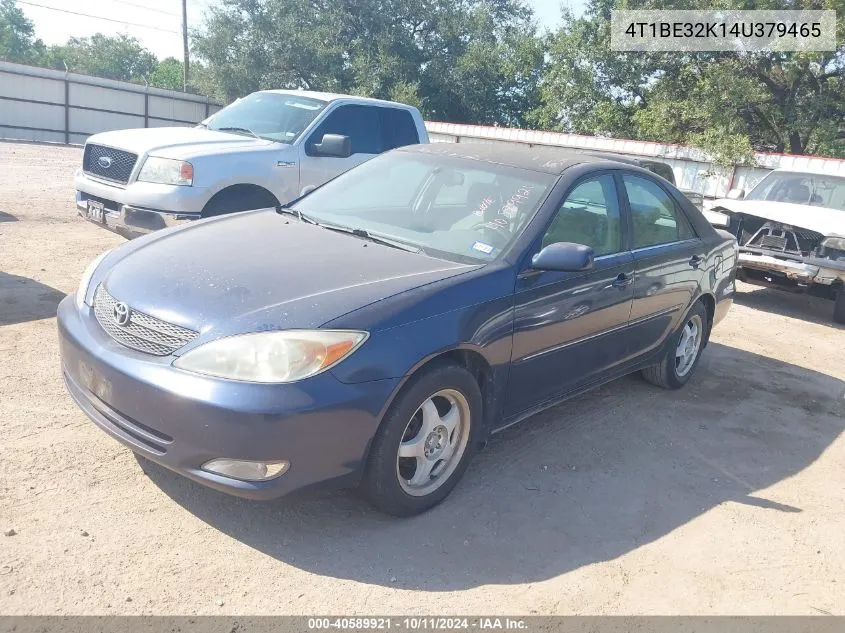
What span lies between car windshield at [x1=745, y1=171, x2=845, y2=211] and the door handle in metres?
6.13

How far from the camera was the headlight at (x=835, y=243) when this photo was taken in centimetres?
826

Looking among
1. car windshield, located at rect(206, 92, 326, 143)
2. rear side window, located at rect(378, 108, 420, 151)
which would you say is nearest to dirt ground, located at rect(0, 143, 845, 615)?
car windshield, located at rect(206, 92, 326, 143)

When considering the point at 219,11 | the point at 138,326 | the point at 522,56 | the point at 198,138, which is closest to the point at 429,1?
the point at 522,56

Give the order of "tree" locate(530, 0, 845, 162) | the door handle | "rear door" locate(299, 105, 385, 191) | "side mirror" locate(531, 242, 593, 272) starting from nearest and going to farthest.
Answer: "side mirror" locate(531, 242, 593, 272)
the door handle
"rear door" locate(299, 105, 385, 191)
"tree" locate(530, 0, 845, 162)

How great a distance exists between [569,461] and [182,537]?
2.18 m

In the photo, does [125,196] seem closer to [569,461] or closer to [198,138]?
[198,138]

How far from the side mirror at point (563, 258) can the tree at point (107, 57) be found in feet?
204

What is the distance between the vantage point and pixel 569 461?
4297mm

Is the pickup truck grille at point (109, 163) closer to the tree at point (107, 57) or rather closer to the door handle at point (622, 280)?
the door handle at point (622, 280)

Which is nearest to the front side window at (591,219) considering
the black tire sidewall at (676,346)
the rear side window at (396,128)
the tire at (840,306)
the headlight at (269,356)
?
the black tire sidewall at (676,346)

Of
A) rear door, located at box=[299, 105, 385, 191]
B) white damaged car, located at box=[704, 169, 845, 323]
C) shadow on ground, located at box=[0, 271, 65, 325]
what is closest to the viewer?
shadow on ground, located at box=[0, 271, 65, 325]

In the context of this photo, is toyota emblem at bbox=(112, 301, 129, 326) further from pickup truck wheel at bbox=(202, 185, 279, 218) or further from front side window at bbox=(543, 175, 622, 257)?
pickup truck wheel at bbox=(202, 185, 279, 218)

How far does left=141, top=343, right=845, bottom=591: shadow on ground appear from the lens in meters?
3.19

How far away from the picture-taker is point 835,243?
27.2 feet
